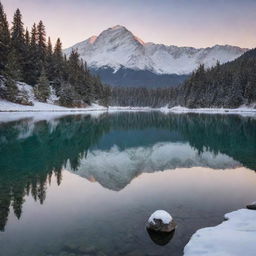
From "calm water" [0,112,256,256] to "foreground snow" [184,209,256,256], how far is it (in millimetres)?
677

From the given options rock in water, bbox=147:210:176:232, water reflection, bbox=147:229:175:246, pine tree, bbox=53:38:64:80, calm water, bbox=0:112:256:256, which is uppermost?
pine tree, bbox=53:38:64:80

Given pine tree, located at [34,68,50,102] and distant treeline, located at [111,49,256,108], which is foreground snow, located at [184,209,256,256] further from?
distant treeline, located at [111,49,256,108]

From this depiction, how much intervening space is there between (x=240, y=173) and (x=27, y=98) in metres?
69.3

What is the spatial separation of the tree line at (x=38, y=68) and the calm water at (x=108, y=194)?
48686mm

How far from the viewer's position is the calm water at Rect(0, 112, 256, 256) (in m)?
10.9

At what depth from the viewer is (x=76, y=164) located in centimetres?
2503

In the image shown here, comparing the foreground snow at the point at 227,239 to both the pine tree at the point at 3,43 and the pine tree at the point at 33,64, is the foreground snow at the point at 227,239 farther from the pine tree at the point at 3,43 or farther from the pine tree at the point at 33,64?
the pine tree at the point at 33,64

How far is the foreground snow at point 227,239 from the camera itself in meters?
9.06

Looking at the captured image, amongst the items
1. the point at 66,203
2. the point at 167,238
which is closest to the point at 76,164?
the point at 66,203

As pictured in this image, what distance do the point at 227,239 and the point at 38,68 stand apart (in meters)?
93.5

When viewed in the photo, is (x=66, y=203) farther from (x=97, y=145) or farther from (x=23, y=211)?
(x=97, y=145)

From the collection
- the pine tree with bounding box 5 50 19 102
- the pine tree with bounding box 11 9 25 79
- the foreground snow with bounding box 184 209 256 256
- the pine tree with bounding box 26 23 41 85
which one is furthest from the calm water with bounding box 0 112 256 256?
the pine tree with bounding box 11 9 25 79

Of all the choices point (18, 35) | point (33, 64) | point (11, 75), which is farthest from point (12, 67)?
point (18, 35)

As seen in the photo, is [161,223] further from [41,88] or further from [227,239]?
[41,88]
